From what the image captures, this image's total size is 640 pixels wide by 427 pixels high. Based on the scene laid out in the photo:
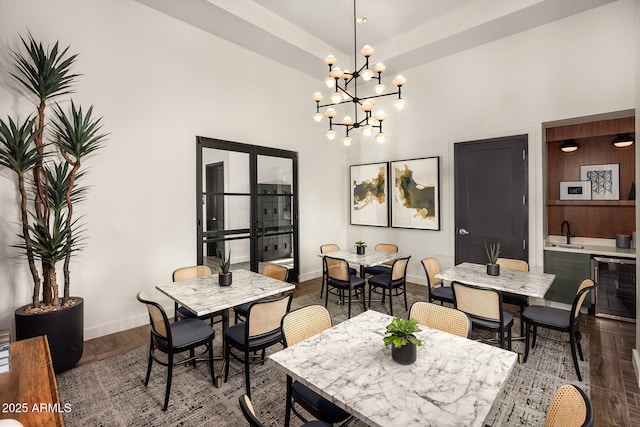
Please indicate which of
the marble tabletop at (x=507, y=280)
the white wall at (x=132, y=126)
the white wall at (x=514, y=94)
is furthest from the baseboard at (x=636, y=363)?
the white wall at (x=132, y=126)

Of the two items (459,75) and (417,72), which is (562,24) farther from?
(417,72)

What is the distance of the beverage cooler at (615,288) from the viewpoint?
3.70 metres

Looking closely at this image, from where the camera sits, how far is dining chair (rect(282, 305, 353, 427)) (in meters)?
1.62

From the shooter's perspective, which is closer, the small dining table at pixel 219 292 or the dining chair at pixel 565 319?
the small dining table at pixel 219 292

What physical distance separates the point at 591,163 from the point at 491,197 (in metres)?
1.55

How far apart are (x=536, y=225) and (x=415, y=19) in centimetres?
360

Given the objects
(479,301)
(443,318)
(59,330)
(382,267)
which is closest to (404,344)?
(443,318)

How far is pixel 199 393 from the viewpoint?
245 centimetres

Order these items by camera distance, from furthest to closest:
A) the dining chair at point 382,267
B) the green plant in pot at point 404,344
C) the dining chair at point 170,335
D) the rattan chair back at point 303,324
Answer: the dining chair at point 382,267 < the dining chair at point 170,335 < the rattan chair back at point 303,324 < the green plant in pot at point 404,344

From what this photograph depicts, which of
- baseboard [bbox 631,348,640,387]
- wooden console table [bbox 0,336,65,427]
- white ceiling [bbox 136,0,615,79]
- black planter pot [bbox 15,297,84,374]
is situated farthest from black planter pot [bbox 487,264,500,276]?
black planter pot [bbox 15,297,84,374]

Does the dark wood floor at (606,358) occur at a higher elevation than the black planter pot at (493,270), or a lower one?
lower

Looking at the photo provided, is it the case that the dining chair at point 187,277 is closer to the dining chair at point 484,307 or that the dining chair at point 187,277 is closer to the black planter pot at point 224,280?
the black planter pot at point 224,280

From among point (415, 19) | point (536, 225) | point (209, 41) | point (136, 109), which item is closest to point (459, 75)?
point (415, 19)

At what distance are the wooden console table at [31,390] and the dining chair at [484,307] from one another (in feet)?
9.36
